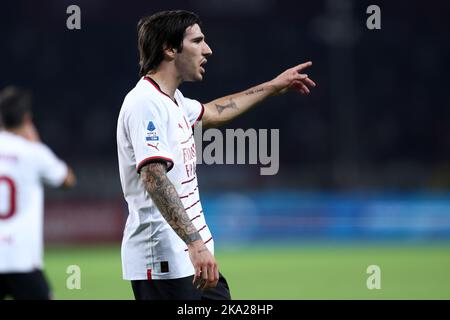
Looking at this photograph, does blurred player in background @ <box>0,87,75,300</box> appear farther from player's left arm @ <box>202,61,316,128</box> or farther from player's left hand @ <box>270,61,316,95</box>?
player's left hand @ <box>270,61,316,95</box>

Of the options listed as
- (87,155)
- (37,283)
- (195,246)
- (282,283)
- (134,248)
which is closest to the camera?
(195,246)

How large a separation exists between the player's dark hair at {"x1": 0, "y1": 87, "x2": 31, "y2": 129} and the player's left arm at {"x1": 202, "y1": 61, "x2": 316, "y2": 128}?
1532 millimetres

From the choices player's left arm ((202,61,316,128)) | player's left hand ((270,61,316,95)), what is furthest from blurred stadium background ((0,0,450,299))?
player's left hand ((270,61,316,95))

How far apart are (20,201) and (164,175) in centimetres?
209

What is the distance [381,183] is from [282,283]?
10.7m

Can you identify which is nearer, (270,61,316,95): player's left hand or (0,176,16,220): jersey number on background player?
(270,61,316,95): player's left hand

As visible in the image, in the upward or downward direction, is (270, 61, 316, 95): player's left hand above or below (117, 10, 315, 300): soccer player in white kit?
above

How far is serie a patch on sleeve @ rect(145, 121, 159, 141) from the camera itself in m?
4.17

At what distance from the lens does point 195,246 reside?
160 inches

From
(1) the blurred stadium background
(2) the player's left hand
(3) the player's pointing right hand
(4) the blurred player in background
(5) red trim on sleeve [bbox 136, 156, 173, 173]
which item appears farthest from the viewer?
(1) the blurred stadium background

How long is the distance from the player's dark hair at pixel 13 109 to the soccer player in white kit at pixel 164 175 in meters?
1.77

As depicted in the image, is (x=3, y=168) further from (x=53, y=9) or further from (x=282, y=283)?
(x=53, y=9)

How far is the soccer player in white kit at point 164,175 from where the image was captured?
13.4 ft
